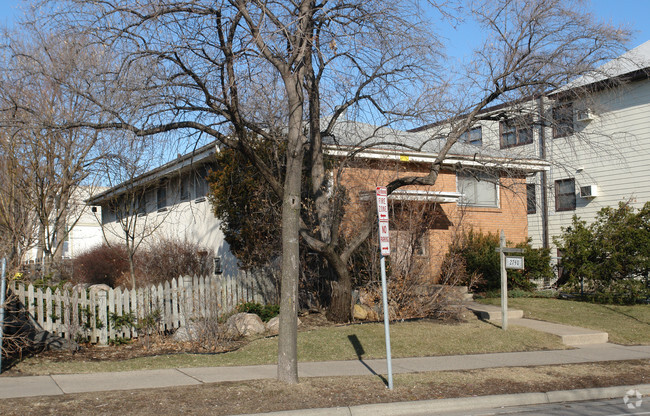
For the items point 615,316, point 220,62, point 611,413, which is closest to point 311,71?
point 220,62

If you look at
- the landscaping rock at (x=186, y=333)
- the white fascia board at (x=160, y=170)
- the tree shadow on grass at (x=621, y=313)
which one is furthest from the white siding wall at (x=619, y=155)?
the landscaping rock at (x=186, y=333)

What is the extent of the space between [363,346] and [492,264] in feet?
26.9

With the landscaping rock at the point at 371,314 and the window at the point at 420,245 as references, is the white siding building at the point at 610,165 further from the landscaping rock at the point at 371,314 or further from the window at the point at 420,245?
the landscaping rock at the point at 371,314

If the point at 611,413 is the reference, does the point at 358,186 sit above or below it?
above

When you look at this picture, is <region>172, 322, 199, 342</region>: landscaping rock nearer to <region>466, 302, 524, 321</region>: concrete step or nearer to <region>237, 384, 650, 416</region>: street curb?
<region>237, 384, 650, 416</region>: street curb

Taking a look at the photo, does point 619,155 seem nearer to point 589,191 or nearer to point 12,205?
point 589,191

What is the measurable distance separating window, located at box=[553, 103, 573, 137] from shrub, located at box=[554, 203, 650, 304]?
17.5ft

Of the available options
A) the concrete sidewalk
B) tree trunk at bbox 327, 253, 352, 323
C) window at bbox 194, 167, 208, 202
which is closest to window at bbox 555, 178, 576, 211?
the concrete sidewalk

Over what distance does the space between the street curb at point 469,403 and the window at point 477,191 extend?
427 inches

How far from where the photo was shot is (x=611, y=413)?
738cm

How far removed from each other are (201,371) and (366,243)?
5.90 metres

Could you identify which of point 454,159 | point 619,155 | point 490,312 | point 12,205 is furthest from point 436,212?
point 12,205

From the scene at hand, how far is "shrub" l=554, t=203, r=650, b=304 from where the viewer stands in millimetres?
16594

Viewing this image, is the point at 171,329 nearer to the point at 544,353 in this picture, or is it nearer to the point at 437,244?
the point at 544,353
